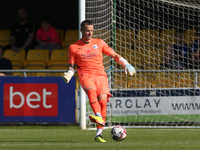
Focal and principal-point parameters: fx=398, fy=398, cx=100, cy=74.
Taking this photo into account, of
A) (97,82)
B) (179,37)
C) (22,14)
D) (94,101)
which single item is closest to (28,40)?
(22,14)

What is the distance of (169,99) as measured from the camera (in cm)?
960

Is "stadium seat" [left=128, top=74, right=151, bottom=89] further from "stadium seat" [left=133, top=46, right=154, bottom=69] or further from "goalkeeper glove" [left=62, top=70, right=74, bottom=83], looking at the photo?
"goalkeeper glove" [left=62, top=70, right=74, bottom=83]

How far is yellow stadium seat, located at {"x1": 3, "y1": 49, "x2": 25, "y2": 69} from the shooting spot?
11719mm

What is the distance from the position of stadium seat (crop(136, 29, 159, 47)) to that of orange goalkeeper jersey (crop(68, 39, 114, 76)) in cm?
448

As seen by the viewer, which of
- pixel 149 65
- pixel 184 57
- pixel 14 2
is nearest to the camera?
pixel 184 57

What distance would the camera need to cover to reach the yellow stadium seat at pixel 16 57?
38.4 feet

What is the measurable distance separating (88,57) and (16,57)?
246 inches

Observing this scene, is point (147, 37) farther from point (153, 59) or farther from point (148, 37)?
point (153, 59)

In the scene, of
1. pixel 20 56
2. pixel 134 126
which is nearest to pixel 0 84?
pixel 20 56

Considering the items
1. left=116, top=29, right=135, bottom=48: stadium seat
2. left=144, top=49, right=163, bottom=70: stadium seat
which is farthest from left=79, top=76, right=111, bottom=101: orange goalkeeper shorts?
left=144, top=49, right=163, bottom=70: stadium seat

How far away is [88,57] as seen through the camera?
6.52 meters

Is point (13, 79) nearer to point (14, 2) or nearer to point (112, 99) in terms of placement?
point (112, 99)

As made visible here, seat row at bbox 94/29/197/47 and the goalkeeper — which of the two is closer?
the goalkeeper

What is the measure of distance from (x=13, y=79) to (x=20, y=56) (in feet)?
8.67
